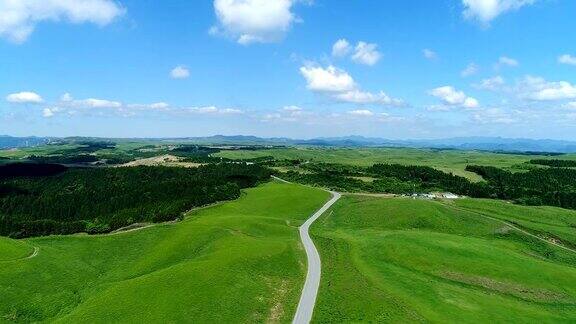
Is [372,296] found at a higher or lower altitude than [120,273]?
higher

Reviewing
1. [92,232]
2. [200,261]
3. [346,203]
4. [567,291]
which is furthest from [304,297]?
[346,203]

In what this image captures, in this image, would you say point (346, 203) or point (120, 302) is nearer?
point (120, 302)

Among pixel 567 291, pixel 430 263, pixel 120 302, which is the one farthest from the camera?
pixel 430 263

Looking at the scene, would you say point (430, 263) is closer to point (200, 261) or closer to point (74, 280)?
point (200, 261)

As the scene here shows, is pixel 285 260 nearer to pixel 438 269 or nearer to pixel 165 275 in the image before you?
pixel 165 275

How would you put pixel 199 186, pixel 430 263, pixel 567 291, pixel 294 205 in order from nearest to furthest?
1. pixel 567 291
2. pixel 430 263
3. pixel 294 205
4. pixel 199 186

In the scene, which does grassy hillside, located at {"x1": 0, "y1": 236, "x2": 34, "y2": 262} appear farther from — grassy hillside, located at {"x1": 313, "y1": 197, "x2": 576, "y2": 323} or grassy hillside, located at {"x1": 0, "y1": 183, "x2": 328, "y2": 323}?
grassy hillside, located at {"x1": 313, "y1": 197, "x2": 576, "y2": 323}

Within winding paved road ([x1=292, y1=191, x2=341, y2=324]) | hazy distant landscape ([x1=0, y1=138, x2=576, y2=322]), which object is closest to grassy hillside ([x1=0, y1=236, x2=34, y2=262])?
hazy distant landscape ([x1=0, y1=138, x2=576, y2=322])
